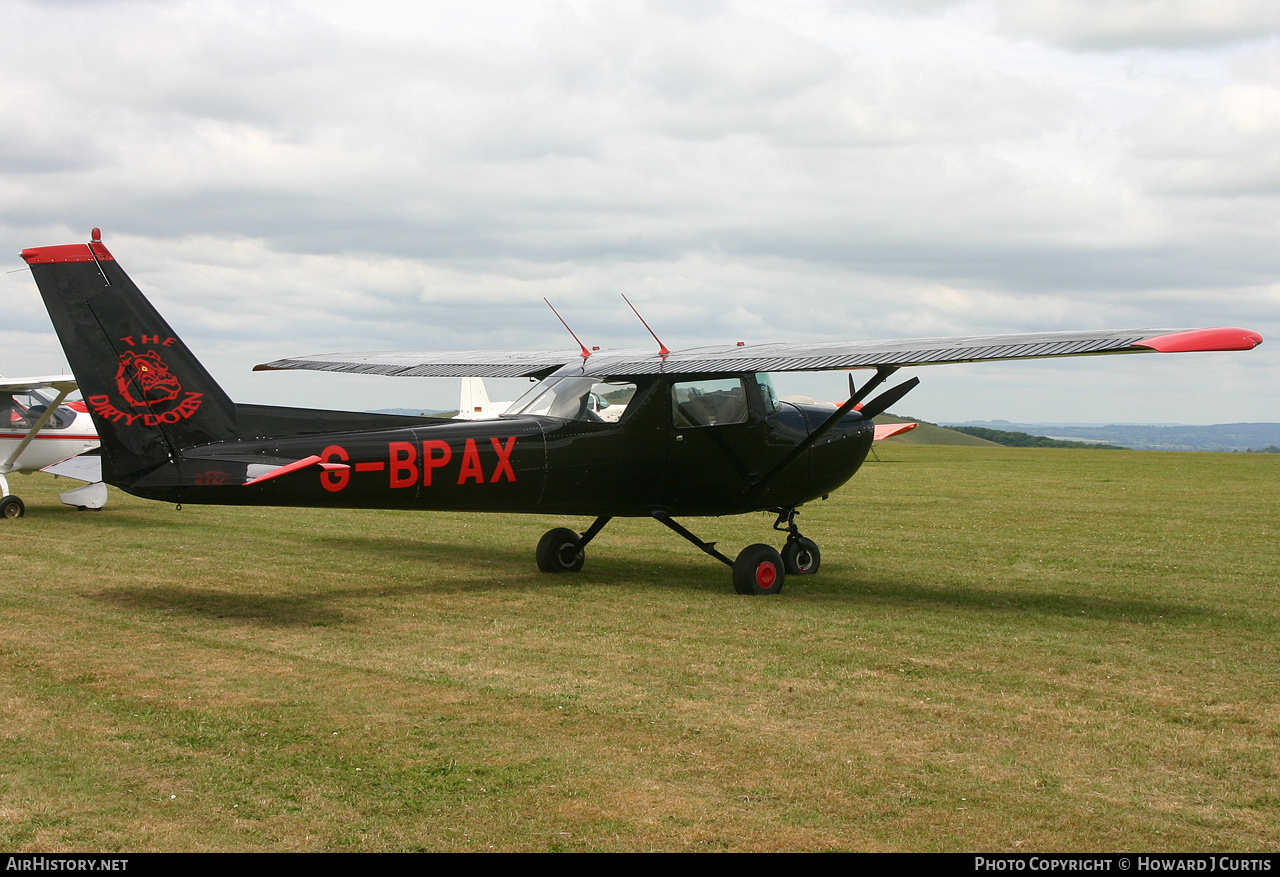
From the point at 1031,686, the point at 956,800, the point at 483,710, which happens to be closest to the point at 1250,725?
the point at 1031,686

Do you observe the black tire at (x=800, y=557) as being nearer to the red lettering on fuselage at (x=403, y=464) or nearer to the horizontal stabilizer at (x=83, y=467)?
the red lettering on fuselage at (x=403, y=464)

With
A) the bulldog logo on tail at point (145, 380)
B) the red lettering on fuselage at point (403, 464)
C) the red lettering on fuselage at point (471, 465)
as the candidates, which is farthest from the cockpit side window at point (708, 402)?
the bulldog logo on tail at point (145, 380)

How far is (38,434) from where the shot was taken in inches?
709

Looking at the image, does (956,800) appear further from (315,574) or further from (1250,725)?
(315,574)

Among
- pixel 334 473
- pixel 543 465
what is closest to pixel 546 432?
pixel 543 465

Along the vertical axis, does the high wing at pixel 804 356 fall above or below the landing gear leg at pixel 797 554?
above

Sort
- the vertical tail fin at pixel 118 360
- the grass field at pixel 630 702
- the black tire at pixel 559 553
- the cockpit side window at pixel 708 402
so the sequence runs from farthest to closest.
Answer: the black tire at pixel 559 553 → the cockpit side window at pixel 708 402 → the vertical tail fin at pixel 118 360 → the grass field at pixel 630 702

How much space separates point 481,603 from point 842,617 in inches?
124

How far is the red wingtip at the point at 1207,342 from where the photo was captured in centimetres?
775

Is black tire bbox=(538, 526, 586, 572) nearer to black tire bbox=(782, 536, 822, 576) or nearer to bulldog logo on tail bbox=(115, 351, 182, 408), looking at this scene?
black tire bbox=(782, 536, 822, 576)

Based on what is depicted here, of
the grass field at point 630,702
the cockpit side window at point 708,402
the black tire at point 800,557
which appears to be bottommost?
the grass field at point 630,702

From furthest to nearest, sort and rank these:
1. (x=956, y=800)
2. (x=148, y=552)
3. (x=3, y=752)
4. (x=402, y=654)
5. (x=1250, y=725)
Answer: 1. (x=148, y=552)
2. (x=402, y=654)
3. (x=1250, y=725)
4. (x=3, y=752)
5. (x=956, y=800)

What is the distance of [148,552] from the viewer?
13102mm

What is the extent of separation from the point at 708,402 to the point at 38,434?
1255 centimetres
